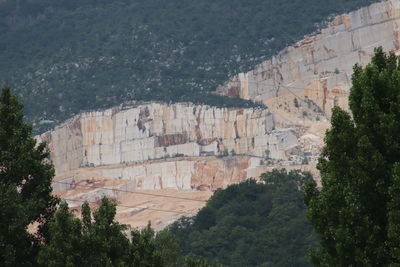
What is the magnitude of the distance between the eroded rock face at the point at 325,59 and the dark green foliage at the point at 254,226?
12742 millimetres

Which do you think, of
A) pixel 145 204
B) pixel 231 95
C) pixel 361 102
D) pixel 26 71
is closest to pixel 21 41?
pixel 26 71

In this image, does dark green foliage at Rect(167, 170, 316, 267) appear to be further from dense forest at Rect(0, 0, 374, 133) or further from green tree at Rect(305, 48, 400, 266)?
green tree at Rect(305, 48, 400, 266)

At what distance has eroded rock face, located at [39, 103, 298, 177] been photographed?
8775 centimetres

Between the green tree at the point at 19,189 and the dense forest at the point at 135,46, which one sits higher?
the dense forest at the point at 135,46

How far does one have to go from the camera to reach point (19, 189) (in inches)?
1321

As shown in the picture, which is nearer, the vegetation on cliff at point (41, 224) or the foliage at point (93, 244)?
the foliage at point (93, 244)

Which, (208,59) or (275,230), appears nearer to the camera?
(275,230)

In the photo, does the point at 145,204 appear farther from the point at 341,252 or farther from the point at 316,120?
the point at 341,252

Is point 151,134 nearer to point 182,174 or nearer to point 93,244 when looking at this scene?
point 182,174

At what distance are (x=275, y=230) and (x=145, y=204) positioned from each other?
16.6 metres

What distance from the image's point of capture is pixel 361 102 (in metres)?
27.7

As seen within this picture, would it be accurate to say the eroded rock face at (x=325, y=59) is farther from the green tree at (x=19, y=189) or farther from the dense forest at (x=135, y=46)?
the green tree at (x=19, y=189)

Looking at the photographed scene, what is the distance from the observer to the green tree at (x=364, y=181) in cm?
2684

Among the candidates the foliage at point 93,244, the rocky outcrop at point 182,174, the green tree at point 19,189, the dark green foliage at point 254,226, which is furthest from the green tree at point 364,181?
the rocky outcrop at point 182,174
